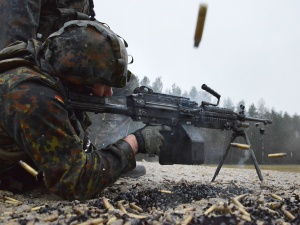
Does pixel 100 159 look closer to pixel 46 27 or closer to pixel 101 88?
pixel 101 88

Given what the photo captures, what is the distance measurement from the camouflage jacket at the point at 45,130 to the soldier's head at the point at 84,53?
0.23 meters

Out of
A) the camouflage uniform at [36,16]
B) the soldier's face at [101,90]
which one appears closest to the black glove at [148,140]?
the soldier's face at [101,90]

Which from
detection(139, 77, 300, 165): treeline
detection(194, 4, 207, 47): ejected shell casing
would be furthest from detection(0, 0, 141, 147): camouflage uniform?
detection(139, 77, 300, 165): treeline

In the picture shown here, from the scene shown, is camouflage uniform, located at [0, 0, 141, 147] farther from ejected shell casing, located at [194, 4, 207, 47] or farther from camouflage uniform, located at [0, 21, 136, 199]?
camouflage uniform, located at [0, 21, 136, 199]

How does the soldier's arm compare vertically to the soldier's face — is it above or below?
below

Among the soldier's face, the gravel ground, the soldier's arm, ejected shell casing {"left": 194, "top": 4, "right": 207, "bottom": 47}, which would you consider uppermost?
ejected shell casing {"left": 194, "top": 4, "right": 207, "bottom": 47}

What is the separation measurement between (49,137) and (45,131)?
58 mm

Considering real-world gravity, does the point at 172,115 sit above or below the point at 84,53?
below

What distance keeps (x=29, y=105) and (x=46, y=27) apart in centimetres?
319

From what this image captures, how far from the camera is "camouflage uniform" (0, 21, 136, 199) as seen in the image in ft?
9.16

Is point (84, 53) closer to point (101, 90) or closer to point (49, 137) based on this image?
point (101, 90)

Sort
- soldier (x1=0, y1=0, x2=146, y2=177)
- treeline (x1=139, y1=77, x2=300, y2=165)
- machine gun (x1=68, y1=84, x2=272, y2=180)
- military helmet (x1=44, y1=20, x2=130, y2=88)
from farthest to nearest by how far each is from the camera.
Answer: treeline (x1=139, y1=77, x2=300, y2=165) < soldier (x1=0, y1=0, x2=146, y2=177) < machine gun (x1=68, y1=84, x2=272, y2=180) < military helmet (x1=44, y1=20, x2=130, y2=88)

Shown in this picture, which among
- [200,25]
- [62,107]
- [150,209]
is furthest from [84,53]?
[200,25]

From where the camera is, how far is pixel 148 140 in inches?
142
